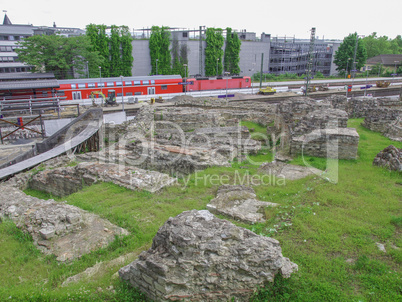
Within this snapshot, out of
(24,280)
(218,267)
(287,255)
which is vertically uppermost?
(218,267)

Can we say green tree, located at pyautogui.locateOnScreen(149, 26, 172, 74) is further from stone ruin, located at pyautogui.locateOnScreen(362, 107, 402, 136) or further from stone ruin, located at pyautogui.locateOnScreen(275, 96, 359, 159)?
stone ruin, located at pyautogui.locateOnScreen(275, 96, 359, 159)

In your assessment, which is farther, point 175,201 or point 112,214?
point 175,201

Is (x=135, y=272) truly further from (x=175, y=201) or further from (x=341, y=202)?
(x=341, y=202)

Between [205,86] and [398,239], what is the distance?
124 ft

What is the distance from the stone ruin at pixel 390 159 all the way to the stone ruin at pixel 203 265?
6.60 metres

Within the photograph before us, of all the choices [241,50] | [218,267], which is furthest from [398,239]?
[241,50]

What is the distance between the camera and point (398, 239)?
5828 millimetres

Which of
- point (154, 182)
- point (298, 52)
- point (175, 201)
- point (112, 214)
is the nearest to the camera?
point (112, 214)

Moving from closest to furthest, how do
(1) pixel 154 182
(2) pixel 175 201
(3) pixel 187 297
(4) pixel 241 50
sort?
1. (3) pixel 187 297
2. (2) pixel 175 201
3. (1) pixel 154 182
4. (4) pixel 241 50

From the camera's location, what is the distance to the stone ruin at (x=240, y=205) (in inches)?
270

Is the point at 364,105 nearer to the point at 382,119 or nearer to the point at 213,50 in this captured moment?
the point at 382,119

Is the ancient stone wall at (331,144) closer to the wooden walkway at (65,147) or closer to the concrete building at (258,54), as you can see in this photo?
the wooden walkway at (65,147)

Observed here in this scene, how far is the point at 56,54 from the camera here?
3628cm

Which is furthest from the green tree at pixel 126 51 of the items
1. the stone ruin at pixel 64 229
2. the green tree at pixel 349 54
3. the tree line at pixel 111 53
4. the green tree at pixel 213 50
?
the stone ruin at pixel 64 229
